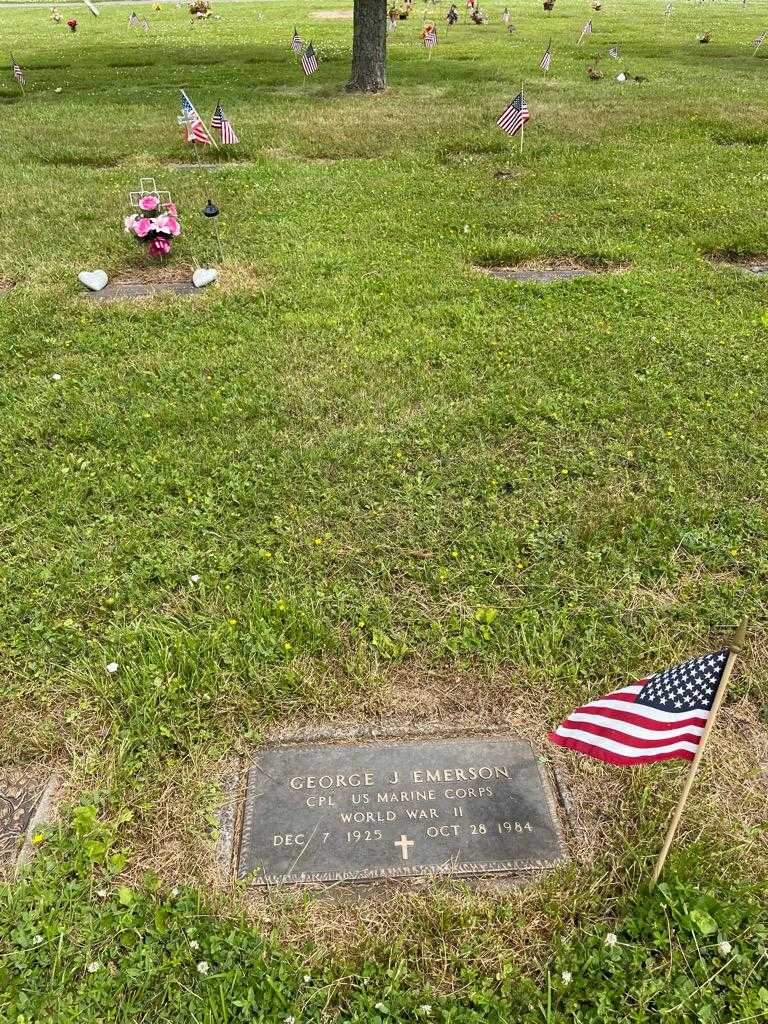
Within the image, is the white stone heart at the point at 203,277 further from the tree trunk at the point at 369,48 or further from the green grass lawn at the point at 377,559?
the tree trunk at the point at 369,48

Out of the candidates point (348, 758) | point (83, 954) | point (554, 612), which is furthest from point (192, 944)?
point (554, 612)

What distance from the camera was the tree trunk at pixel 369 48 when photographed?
16.1 meters

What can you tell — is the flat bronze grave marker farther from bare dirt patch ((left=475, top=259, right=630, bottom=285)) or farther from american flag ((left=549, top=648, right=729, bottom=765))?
american flag ((left=549, top=648, right=729, bottom=765))

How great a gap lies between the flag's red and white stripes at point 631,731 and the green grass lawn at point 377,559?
66 centimetres

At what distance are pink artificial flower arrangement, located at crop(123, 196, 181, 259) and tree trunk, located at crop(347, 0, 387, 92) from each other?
11.6m

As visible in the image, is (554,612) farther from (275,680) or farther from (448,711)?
(275,680)

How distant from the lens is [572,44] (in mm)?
25062

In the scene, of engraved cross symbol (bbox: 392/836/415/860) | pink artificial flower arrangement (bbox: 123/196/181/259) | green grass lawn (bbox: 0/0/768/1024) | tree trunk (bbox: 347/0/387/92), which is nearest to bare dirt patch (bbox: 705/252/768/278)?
green grass lawn (bbox: 0/0/768/1024)

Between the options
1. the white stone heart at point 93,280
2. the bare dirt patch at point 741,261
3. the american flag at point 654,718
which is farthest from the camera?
the bare dirt patch at point 741,261

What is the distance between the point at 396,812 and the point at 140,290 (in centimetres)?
669

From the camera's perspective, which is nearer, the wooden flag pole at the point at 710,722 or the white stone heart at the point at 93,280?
the wooden flag pole at the point at 710,722

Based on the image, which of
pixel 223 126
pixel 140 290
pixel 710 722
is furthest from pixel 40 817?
pixel 223 126

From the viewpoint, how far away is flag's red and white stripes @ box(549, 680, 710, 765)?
90.7 inches

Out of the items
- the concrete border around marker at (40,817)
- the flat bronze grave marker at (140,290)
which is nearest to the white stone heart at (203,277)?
the flat bronze grave marker at (140,290)
